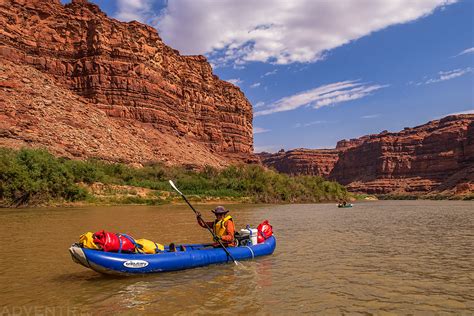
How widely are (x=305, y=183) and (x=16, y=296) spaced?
64.3 m

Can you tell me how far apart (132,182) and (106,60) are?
1255 inches

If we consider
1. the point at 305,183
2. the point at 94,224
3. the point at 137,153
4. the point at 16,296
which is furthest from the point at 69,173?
the point at 305,183

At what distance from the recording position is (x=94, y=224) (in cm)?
1895

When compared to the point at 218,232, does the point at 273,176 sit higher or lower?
higher

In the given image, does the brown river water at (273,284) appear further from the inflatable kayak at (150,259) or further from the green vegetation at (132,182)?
the green vegetation at (132,182)

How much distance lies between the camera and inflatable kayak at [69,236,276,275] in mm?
8117

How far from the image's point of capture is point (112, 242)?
27.7ft

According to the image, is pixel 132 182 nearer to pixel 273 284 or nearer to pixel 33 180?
pixel 33 180

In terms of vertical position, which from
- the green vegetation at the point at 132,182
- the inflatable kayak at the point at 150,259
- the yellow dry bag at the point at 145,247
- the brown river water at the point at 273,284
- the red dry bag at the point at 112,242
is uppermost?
the green vegetation at the point at 132,182

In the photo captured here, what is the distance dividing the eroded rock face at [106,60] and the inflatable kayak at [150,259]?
2358 inches

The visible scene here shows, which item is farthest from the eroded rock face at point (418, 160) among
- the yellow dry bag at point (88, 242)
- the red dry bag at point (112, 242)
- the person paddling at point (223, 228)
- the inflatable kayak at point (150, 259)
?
the yellow dry bag at point (88, 242)

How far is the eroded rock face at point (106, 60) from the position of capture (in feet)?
207

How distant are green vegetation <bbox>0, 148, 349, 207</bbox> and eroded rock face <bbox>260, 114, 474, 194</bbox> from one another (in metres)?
69.1

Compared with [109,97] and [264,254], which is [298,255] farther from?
[109,97]
